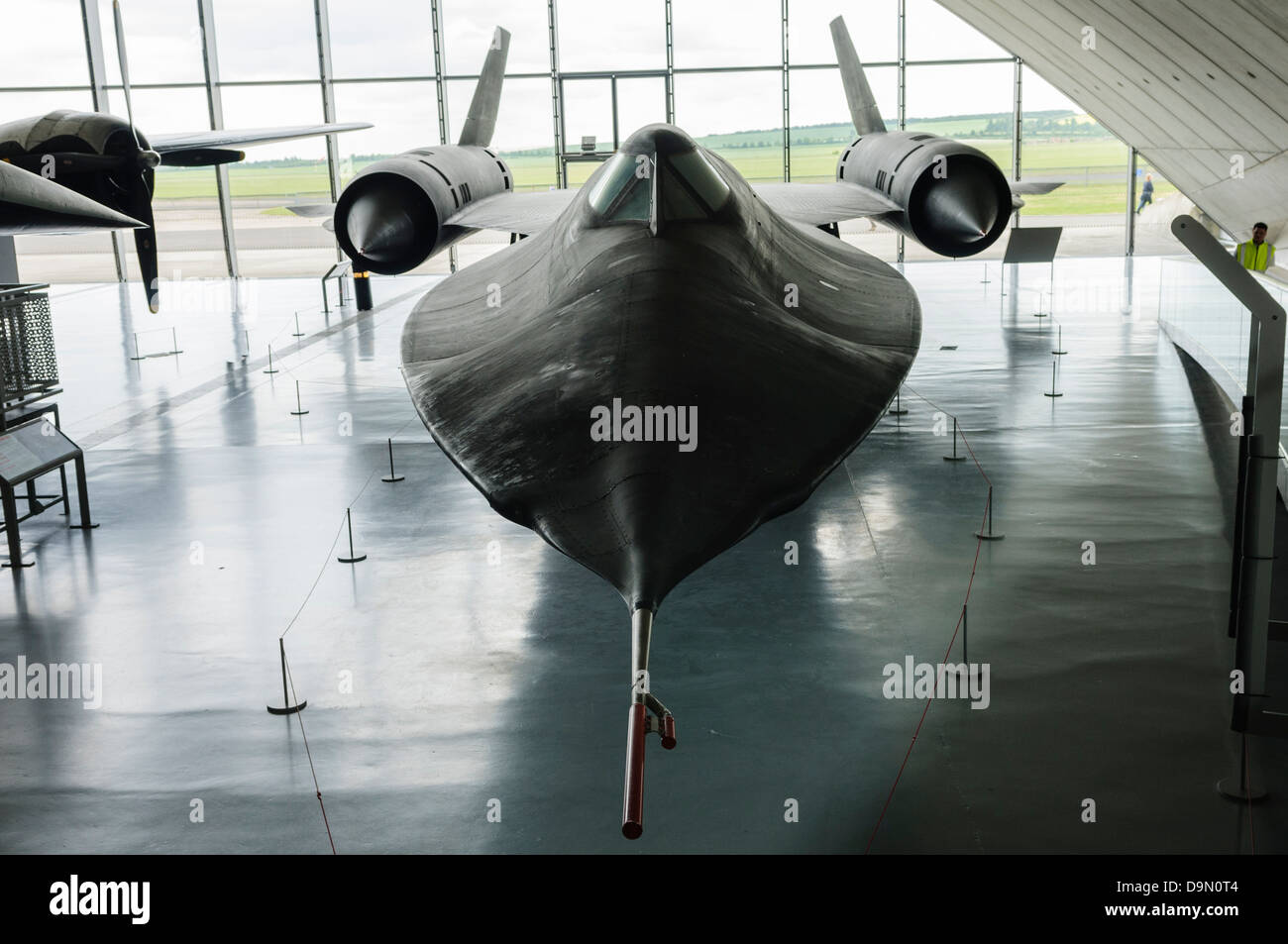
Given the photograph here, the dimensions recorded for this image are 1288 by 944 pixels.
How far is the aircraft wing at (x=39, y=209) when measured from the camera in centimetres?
870

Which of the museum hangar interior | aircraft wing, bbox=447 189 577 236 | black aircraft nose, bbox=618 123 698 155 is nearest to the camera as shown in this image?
the museum hangar interior

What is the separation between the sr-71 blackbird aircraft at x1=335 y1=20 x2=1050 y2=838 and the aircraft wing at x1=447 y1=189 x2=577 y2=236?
2.84m

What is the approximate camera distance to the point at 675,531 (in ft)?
12.0

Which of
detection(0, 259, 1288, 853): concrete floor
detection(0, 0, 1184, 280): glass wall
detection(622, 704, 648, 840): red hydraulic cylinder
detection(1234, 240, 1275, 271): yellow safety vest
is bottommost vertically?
detection(0, 259, 1288, 853): concrete floor

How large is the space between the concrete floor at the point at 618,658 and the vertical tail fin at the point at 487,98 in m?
4.18

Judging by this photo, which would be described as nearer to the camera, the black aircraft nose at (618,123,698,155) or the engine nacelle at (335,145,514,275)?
the black aircraft nose at (618,123,698,155)

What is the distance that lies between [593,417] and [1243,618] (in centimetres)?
364

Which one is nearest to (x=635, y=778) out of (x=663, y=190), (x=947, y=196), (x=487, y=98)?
(x=663, y=190)

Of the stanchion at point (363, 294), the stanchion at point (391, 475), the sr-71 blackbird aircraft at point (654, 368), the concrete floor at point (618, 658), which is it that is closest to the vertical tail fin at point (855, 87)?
the concrete floor at point (618, 658)

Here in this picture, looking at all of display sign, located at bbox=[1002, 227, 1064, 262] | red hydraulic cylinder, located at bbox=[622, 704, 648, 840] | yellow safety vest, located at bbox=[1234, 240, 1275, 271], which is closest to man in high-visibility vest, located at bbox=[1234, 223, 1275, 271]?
yellow safety vest, located at bbox=[1234, 240, 1275, 271]

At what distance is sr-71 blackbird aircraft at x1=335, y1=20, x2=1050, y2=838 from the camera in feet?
12.3

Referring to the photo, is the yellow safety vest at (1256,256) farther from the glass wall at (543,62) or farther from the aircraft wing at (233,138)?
the glass wall at (543,62)

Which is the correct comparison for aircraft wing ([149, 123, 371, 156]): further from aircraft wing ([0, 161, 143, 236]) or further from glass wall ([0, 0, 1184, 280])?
glass wall ([0, 0, 1184, 280])
